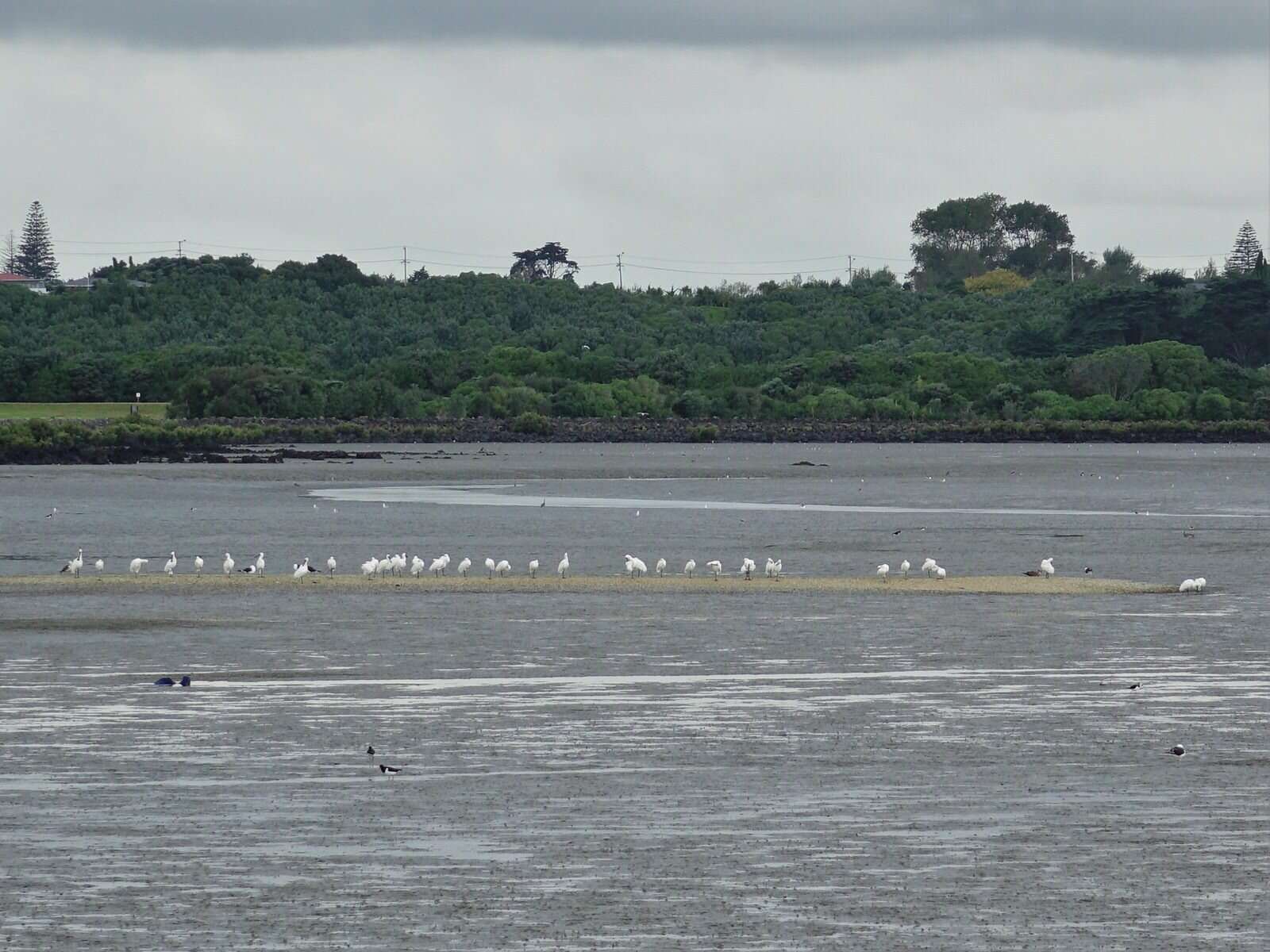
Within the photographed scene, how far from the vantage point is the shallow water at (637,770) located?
14617 mm

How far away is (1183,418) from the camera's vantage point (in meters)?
152

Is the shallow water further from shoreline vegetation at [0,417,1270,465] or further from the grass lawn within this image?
the grass lawn

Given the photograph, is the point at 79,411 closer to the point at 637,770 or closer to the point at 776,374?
the point at 776,374

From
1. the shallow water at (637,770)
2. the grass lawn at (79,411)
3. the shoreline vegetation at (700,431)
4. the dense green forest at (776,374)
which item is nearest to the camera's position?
the shallow water at (637,770)

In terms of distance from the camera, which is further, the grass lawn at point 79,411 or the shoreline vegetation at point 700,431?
the grass lawn at point 79,411

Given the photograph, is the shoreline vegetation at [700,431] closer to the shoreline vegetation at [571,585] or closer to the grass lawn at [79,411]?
the grass lawn at [79,411]

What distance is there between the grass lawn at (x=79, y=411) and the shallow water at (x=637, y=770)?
103 m

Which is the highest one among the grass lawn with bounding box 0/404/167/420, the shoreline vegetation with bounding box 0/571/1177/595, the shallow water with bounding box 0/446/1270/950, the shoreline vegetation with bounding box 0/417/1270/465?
the grass lawn with bounding box 0/404/167/420

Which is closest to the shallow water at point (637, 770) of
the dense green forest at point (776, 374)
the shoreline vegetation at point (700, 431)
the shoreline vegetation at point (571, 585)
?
the shoreline vegetation at point (571, 585)

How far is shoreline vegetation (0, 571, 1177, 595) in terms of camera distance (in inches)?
1464

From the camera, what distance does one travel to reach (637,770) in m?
19.5

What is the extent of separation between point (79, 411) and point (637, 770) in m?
135

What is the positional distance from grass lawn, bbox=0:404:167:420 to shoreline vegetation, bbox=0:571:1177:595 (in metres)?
99.9

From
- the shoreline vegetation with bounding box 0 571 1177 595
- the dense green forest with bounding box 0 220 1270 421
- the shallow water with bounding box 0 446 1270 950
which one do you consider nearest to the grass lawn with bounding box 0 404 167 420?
the dense green forest with bounding box 0 220 1270 421
